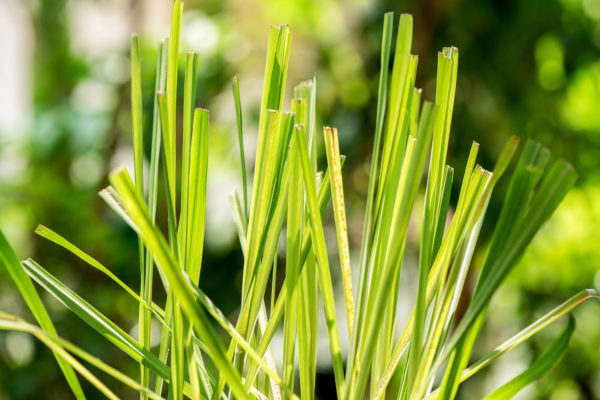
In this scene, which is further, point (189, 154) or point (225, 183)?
point (225, 183)

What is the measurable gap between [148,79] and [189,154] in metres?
0.92

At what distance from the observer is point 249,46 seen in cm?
107

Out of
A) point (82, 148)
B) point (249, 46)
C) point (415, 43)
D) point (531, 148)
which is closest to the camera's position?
point (531, 148)

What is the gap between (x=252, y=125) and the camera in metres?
1.01

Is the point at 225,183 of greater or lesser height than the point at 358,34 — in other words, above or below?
below

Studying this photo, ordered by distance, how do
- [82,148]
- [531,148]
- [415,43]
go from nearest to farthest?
1. [531,148]
2. [415,43]
3. [82,148]

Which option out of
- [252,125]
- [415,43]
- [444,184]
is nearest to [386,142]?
[444,184]

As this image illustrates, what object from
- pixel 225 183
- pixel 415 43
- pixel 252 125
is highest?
pixel 415 43

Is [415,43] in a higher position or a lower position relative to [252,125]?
higher

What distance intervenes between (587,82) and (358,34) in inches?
18.1

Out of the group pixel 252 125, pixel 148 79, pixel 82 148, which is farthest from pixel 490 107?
pixel 82 148

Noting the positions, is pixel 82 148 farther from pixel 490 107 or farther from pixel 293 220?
pixel 293 220

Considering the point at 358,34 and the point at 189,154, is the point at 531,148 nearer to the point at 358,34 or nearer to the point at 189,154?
the point at 189,154

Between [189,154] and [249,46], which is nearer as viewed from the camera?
[189,154]
